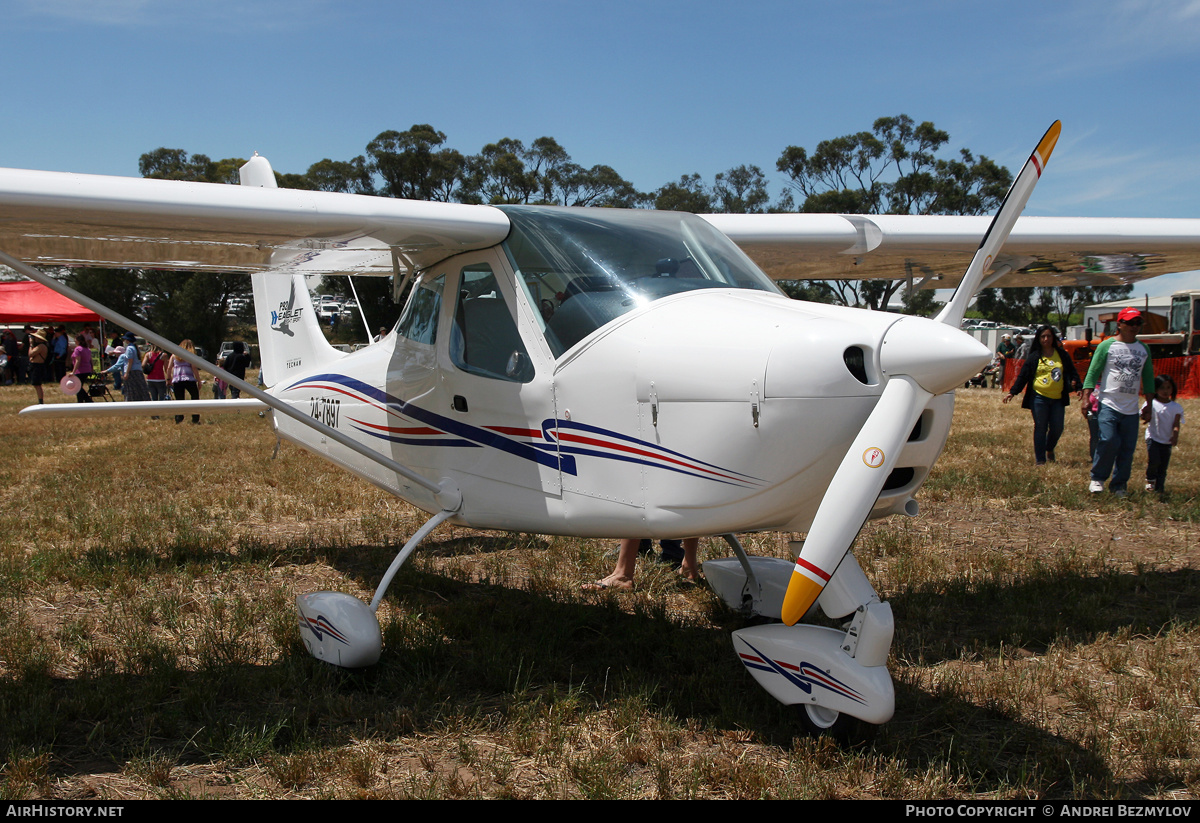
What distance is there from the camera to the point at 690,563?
5.75m

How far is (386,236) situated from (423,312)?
0.61 m

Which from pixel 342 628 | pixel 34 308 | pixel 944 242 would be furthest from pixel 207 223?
pixel 34 308

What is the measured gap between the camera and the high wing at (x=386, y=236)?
3.90 m

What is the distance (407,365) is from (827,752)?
10.2ft

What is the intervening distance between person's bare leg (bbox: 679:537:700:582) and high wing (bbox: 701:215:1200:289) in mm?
2085

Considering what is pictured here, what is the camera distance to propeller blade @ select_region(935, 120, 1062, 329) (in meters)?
3.39

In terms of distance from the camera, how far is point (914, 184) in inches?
2052

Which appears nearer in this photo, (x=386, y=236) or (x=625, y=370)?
(x=625, y=370)

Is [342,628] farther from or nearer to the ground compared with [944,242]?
nearer to the ground

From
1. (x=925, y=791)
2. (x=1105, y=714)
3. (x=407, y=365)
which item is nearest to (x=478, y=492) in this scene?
(x=407, y=365)

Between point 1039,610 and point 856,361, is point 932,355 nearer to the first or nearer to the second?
point 856,361

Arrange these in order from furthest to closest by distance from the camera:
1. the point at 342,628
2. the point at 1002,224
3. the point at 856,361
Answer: the point at 342,628 → the point at 1002,224 → the point at 856,361

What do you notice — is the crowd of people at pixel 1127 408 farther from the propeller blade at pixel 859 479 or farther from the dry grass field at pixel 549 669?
the propeller blade at pixel 859 479

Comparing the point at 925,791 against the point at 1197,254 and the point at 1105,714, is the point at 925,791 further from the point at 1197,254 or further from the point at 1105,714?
the point at 1197,254
